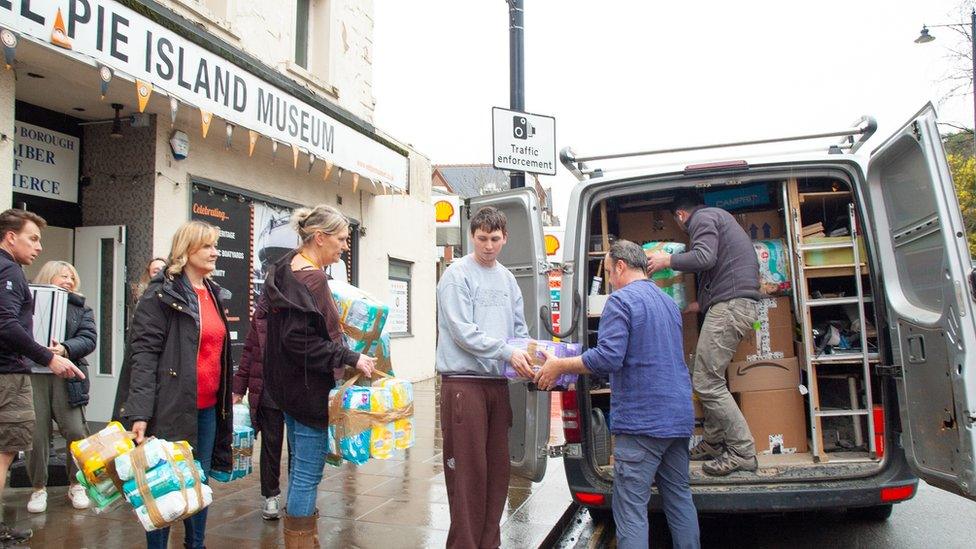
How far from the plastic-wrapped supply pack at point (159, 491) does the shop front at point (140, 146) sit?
377cm

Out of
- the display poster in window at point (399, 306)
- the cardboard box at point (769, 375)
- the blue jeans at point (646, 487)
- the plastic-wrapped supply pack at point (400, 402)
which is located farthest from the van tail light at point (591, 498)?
the display poster in window at point (399, 306)

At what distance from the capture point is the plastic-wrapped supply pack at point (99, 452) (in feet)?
9.48

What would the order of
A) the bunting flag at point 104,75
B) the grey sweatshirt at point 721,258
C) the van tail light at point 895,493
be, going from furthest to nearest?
the bunting flag at point 104,75 < the grey sweatshirt at point 721,258 < the van tail light at point 895,493

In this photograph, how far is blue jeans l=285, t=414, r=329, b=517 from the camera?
3.38 metres

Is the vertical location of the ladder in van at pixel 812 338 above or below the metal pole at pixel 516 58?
below

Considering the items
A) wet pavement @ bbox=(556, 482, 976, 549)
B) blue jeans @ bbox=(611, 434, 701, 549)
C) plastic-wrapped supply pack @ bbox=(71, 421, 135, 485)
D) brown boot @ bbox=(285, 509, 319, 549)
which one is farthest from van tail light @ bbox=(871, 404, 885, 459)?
plastic-wrapped supply pack @ bbox=(71, 421, 135, 485)

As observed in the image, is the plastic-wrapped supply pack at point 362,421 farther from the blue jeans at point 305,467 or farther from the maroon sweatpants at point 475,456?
the maroon sweatpants at point 475,456

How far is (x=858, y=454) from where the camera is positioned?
4.64 metres

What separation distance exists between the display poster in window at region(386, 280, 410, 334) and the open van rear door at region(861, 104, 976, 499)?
975 centimetres

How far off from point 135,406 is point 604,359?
7.25ft

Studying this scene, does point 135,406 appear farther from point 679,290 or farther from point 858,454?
point 858,454

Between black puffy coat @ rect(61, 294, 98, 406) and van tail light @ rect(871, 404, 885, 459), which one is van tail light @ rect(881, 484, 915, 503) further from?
black puffy coat @ rect(61, 294, 98, 406)

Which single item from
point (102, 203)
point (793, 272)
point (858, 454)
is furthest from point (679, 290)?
point (102, 203)

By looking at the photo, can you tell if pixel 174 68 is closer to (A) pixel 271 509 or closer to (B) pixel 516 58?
(B) pixel 516 58
